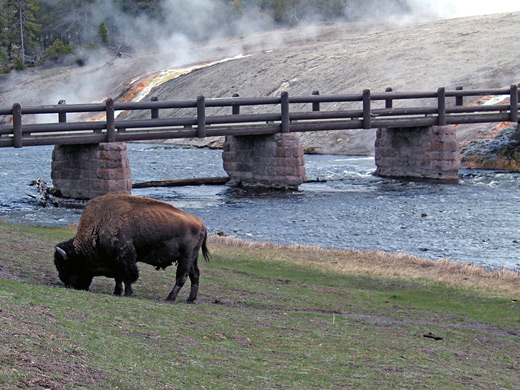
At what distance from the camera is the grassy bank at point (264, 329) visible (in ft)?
21.6

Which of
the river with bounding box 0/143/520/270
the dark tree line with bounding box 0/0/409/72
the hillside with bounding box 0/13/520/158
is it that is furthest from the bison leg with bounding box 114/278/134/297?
the dark tree line with bounding box 0/0/409/72

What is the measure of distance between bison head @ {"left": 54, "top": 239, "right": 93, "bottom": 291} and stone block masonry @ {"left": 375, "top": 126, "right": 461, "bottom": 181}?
22178mm

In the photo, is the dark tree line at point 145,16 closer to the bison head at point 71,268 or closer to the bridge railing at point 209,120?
the bridge railing at point 209,120

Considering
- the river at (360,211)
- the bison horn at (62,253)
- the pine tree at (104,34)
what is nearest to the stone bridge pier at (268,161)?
the river at (360,211)

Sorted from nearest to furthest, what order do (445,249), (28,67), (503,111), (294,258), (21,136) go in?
(294,258)
(445,249)
(21,136)
(503,111)
(28,67)

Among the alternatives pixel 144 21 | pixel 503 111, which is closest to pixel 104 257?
pixel 503 111

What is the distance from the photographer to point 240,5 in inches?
4274

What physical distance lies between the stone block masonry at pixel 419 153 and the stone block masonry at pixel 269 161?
5528 millimetres

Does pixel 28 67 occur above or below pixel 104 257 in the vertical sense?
above

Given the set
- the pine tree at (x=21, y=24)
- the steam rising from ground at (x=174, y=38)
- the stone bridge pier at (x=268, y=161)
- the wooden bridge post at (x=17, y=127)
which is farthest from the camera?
the pine tree at (x=21, y=24)

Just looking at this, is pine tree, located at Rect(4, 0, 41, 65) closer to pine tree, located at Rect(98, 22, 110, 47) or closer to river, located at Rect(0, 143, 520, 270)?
pine tree, located at Rect(98, 22, 110, 47)

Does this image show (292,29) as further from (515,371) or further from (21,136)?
(515,371)

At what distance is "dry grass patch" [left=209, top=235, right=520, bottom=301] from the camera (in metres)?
14.0

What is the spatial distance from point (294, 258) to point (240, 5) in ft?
317
